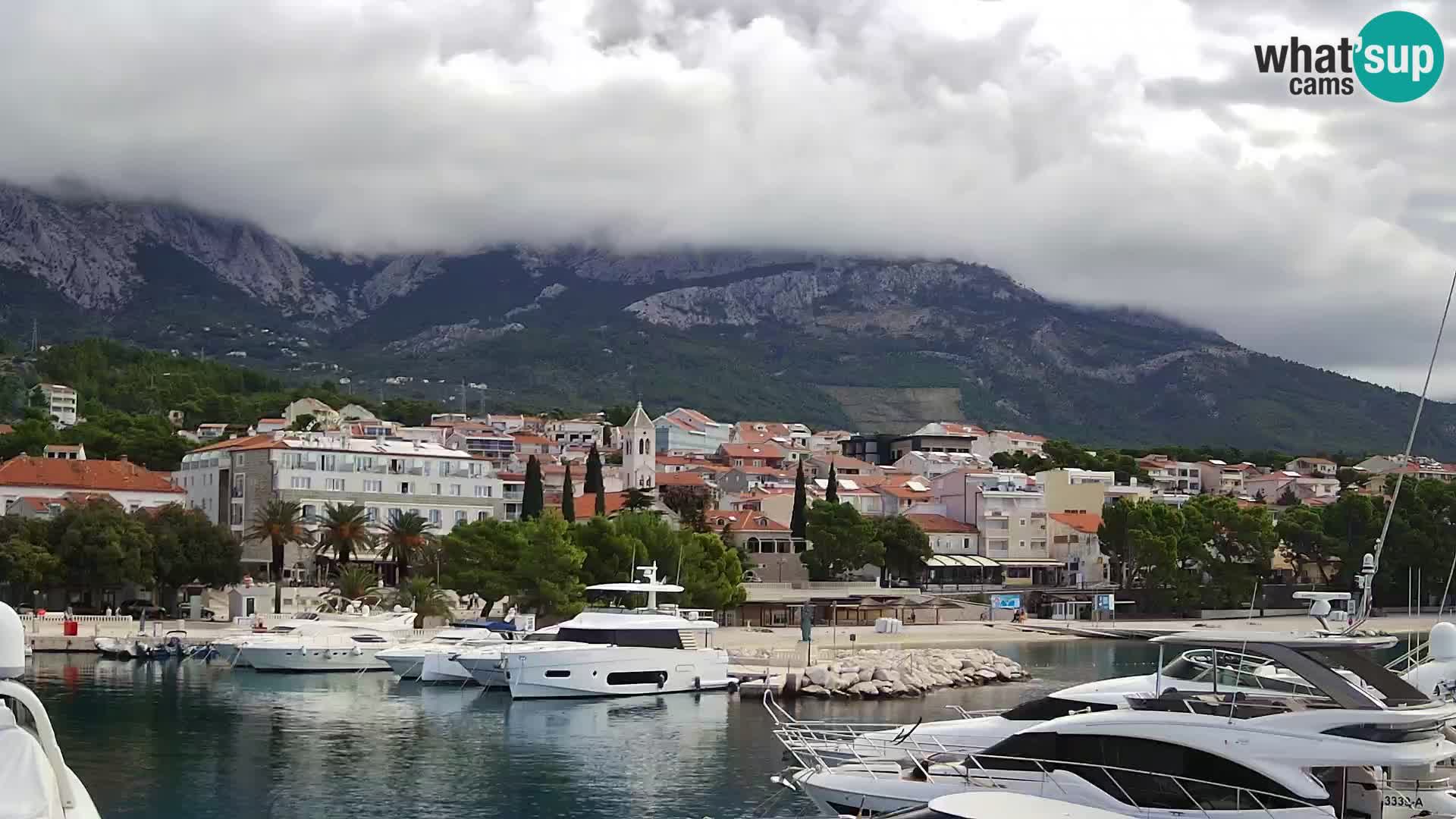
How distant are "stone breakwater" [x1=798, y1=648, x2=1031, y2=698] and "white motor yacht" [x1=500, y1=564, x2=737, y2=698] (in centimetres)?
346

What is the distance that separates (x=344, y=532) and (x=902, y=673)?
4078 cm

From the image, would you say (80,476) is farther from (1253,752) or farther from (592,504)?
(1253,752)

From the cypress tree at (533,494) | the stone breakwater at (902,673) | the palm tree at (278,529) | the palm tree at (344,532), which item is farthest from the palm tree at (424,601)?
the stone breakwater at (902,673)

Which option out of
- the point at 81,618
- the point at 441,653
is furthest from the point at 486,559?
the point at 81,618

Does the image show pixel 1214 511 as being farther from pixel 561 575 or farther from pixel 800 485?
pixel 561 575

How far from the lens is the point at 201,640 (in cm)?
6384

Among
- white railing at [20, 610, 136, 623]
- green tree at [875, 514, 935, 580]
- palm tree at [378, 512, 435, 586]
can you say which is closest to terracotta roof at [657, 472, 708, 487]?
green tree at [875, 514, 935, 580]

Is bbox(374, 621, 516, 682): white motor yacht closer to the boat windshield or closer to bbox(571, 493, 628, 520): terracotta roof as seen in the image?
the boat windshield

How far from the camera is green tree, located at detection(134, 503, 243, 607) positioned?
2965 inches

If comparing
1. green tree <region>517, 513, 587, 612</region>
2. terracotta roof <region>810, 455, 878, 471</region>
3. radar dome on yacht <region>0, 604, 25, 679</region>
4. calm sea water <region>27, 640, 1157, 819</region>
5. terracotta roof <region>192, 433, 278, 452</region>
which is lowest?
calm sea water <region>27, 640, 1157, 819</region>

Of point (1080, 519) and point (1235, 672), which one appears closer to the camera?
point (1235, 672)

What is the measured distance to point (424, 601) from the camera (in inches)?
2820

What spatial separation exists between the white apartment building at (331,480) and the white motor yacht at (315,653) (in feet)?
103

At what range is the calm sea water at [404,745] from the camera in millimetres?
29266
